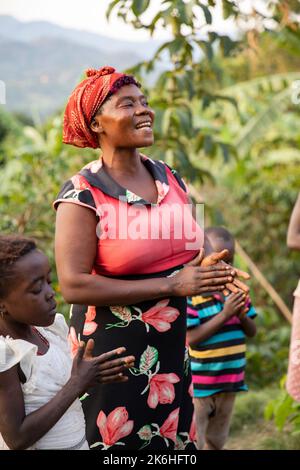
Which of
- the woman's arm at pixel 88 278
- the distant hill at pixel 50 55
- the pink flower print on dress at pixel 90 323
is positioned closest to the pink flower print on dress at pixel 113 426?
the pink flower print on dress at pixel 90 323

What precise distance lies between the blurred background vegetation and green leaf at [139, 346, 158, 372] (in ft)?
5.26

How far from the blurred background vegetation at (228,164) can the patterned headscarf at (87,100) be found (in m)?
1.22

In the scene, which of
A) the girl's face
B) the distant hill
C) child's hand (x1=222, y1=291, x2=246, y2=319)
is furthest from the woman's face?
the distant hill

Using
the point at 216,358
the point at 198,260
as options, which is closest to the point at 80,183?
the point at 198,260

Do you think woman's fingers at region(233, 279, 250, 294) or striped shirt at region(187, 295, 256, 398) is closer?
woman's fingers at region(233, 279, 250, 294)

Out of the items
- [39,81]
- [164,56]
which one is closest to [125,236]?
[164,56]

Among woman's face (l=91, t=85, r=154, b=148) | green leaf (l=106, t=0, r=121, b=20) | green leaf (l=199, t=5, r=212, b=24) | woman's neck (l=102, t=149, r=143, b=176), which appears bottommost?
woman's neck (l=102, t=149, r=143, b=176)

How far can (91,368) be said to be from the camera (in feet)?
Result: 6.07

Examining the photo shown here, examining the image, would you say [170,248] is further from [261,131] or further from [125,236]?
[261,131]

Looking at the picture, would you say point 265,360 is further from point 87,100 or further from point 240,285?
point 87,100

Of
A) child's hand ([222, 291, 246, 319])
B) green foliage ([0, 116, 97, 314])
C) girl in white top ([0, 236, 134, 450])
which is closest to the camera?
girl in white top ([0, 236, 134, 450])

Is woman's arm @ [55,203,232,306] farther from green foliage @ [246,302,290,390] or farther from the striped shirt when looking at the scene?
green foliage @ [246,302,290,390]

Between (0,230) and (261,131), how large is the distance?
595 cm

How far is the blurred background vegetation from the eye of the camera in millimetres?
4059
